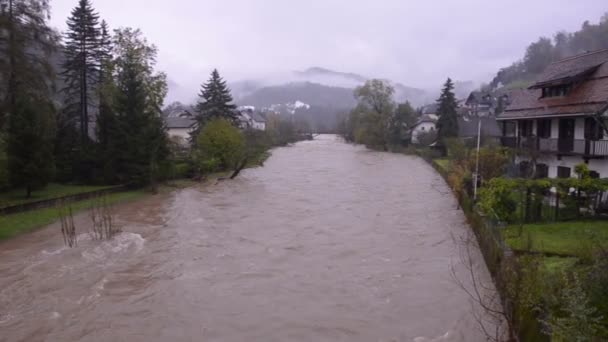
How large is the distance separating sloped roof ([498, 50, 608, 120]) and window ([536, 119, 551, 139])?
2.24ft

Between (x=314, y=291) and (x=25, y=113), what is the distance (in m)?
18.0

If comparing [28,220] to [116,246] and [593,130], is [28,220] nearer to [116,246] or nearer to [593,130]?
[116,246]

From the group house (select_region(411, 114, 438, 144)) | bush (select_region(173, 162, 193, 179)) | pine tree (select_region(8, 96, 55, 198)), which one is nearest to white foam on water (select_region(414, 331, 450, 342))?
pine tree (select_region(8, 96, 55, 198))

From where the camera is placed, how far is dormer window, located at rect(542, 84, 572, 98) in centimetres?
2266

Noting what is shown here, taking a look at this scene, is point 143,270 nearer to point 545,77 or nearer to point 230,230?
point 230,230

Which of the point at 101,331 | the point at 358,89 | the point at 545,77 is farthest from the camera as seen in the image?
the point at 358,89

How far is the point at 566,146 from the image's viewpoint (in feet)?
66.4

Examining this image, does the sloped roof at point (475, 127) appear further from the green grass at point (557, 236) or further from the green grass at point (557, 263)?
the green grass at point (557, 263)

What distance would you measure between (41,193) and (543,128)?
25627mm

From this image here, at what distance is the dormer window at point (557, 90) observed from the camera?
74.4 feet

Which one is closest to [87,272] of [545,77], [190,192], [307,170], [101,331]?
[101,331]

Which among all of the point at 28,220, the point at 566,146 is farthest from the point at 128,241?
the point at 566,146

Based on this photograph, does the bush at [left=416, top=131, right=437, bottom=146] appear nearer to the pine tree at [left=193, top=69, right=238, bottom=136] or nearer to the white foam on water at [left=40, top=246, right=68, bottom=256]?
the pine tree at [left=193, top=69, right=238, bottom=136]

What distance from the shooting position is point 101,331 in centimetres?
991
